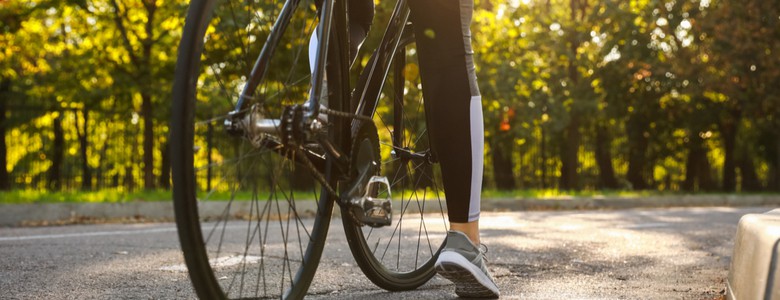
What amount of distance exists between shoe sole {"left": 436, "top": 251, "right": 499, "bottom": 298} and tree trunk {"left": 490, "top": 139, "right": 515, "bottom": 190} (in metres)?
18.0

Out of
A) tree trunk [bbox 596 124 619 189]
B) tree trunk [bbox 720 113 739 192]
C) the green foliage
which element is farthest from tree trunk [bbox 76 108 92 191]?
tree trunk [bbox 720 113 739 192]

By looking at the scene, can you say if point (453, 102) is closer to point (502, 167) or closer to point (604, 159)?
point (502, 167)

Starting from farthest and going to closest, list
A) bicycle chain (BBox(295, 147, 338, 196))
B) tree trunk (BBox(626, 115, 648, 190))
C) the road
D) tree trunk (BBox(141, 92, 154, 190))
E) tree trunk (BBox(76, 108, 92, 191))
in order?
tree trunk (BBox(626, 115, 648, 190))
tree trunk (BBox(141, 92, 154, 190))
tree trunk (BBox(76, 108, 92, 191))
the road
bicycle chain (BBox(295, 147, 338, 196))

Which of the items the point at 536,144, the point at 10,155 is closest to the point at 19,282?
the point at 10,155

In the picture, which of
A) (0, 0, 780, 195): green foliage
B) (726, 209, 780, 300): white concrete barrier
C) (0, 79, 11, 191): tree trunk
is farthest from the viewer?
(0, 0, 780, 195): green foliage

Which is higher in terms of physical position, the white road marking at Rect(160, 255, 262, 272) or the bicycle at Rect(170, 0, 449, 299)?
the bicycle at Rect(170, 0, 449, 299)

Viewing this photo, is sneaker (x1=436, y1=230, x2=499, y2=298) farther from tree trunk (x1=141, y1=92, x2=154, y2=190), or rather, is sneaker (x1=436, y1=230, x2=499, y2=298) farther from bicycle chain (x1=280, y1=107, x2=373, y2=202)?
tree trunk (x1=141, y1=92, x2=154, y2=190)

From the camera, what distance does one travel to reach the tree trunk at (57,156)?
1572 cm

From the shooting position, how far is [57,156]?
54.6 feet

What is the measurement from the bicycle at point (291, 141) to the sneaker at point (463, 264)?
26 centimetres

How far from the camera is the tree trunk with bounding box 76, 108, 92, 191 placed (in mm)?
14062

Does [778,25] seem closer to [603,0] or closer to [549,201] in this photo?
[603,0]

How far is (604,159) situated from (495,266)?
21424 millimetres

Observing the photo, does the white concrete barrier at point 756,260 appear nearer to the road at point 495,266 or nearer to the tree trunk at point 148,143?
the road at point 495,266
